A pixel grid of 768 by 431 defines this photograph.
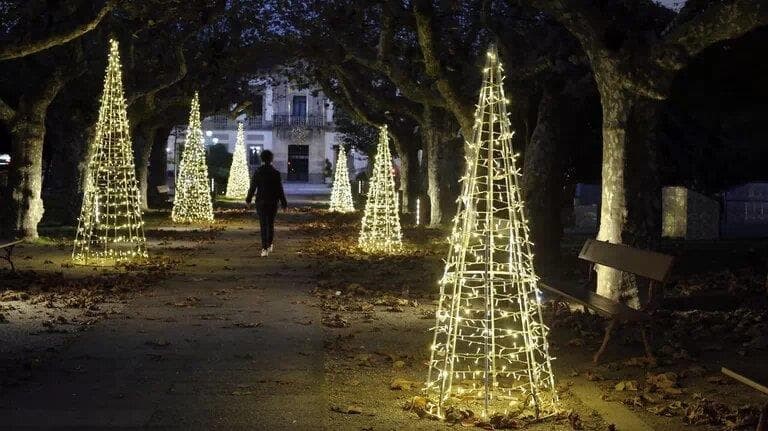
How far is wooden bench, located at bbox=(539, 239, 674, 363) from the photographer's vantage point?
972 cm

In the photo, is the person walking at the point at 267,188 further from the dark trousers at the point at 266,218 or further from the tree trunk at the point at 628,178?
the tree trunk at the point at 628,178

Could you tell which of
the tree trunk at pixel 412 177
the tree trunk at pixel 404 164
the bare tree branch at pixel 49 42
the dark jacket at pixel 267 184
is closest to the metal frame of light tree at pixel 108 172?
the bare tree branch at pixel 49 42

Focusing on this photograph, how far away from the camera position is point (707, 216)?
26.9 m

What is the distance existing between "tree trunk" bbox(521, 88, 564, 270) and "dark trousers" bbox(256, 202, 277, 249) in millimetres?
5446

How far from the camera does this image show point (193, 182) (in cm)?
3334

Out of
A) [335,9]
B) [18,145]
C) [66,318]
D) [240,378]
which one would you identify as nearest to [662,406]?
[240,378]

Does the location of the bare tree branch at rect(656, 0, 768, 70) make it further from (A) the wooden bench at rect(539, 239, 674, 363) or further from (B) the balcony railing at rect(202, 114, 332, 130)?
(B) the balcony railing at rect(202, 114, 332, 130)

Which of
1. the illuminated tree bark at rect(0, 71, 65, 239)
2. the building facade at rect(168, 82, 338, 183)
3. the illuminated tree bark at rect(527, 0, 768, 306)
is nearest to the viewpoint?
the illuminated tree bark at rect(527, 0, 768, 306)

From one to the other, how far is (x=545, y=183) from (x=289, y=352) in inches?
330

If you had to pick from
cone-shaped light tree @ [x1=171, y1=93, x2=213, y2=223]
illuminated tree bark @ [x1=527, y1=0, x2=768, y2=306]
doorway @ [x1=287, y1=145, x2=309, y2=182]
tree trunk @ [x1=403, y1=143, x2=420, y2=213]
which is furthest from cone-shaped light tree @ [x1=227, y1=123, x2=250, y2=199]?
illuminated tree bark @ [x1=527, y1=0, x2=768, y2=306]

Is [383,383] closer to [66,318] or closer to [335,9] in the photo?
[66,318]

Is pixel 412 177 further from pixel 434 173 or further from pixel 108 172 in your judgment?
pixel 108 172

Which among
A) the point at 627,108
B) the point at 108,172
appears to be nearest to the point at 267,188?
the point at 108,172

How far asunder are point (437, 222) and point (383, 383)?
75.5 feet
